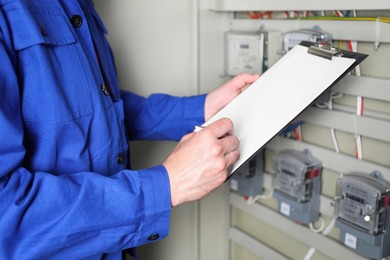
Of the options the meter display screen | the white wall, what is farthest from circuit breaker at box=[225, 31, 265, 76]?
the meter display screen

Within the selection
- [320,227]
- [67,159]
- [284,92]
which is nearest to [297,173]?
[320,227]

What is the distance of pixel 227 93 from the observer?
51.5 inches

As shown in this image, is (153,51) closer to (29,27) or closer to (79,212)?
(29,27)

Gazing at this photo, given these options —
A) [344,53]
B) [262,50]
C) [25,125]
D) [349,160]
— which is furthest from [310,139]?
[25,125]

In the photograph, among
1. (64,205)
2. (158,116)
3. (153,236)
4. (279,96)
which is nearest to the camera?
(64,205)

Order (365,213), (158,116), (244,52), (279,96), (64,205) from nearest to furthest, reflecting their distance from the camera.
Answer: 1. (64,205)
2. (279,96)
3. (365,213)
4. (158,116)
5. (244,52)

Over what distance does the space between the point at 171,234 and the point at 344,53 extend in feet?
3.58

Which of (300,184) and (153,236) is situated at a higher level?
(153,236)

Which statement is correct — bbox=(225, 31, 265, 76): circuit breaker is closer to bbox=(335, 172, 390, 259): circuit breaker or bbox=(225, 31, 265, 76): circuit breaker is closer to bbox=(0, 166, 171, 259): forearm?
bbox=(335, 172, 390, 259): circuit breaker

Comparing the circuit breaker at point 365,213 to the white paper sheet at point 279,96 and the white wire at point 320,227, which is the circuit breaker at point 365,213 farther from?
the white paper sheet at point 279,96

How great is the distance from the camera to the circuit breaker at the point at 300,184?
1409 millimetres

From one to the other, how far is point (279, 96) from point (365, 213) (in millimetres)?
448

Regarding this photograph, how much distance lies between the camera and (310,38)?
4.28ft

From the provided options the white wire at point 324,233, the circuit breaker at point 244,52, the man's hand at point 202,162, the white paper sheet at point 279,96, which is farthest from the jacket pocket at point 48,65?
the white wire at point 324,233
